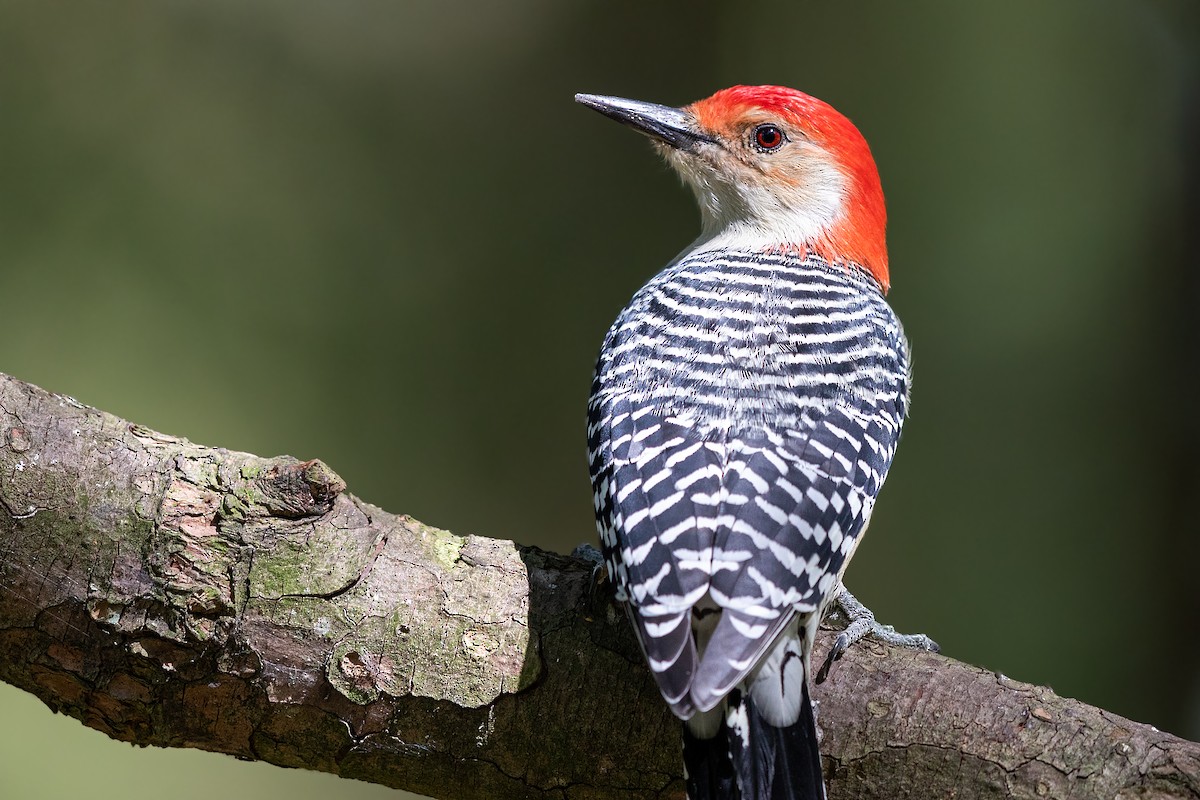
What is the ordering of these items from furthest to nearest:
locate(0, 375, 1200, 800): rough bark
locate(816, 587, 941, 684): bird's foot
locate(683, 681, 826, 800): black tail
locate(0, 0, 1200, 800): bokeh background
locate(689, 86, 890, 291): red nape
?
locate(0, 0, 1200, 800): bokeh background, locate(689, 86, 890, 291): red nape, locate(816, 587, 941, 684): bird's foot, locate(0, 375, 1200, 800): rough bark, locate(683, 681, 826, 800): black tail

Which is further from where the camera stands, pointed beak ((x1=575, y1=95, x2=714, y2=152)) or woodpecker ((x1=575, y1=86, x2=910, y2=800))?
pointed beak ((x1=575, y1=95, x2=714, y2=152))

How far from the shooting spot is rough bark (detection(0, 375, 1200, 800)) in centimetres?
229

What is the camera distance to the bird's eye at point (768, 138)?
12.3 ft

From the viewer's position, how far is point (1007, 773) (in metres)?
2.18

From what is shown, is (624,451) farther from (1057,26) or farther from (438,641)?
(1057,26)

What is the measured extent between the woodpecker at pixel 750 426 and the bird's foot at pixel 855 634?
58mm

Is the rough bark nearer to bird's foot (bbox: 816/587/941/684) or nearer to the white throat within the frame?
bird's foot (bbox: 816/587/941/684)

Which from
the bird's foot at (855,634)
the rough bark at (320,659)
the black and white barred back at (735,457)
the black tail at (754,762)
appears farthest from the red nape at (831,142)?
the black tail at (754,762)

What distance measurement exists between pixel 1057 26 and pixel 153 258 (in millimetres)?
5423

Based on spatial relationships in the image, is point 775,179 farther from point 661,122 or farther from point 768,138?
point 661,122


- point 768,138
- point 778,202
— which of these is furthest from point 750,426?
point 768,138

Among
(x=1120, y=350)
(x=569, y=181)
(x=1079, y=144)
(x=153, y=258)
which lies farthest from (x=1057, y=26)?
(x=153, y=258)

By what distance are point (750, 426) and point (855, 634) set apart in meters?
0.53

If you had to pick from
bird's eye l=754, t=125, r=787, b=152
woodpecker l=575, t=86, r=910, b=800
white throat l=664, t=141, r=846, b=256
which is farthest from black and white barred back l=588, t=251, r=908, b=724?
bird's eye l=754, t=125, r=787, b=152
